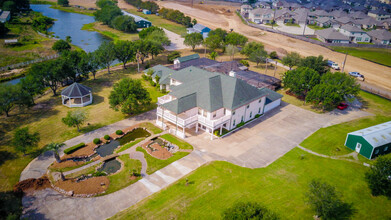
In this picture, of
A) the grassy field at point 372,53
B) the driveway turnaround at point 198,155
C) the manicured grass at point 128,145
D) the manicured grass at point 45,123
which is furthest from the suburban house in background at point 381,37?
the manicured grass at point 128,145

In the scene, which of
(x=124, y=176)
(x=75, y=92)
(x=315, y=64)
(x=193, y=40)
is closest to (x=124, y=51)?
(x=75, y=92)

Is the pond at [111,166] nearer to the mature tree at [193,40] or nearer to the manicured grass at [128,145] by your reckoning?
the manicured grass at [128,145]

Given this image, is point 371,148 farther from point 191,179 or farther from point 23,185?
point 23,185

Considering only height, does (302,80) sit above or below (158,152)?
above

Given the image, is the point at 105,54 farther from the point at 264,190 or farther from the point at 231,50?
the point at 264,190

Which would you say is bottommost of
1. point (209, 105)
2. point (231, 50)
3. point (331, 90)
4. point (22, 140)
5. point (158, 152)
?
point (158, 152)

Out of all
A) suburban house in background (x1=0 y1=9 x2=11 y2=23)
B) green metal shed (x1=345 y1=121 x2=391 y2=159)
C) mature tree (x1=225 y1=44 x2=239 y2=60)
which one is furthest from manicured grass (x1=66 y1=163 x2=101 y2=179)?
suburban house in background (x1=0 y1=9 x2=11 y2=23)
